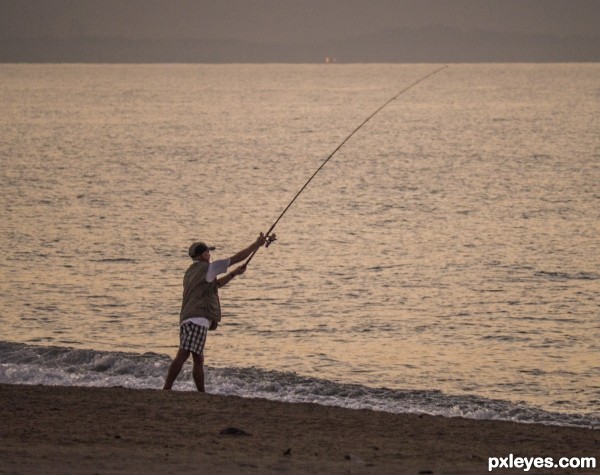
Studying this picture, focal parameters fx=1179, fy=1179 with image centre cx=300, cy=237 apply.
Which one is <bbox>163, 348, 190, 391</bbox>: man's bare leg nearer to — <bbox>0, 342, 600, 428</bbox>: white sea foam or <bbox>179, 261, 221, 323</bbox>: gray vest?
<bbox>179, 261, 221, 323</bbox>: gray vest

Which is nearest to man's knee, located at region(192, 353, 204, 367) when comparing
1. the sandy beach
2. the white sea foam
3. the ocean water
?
the sandy beach

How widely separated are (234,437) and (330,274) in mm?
12440

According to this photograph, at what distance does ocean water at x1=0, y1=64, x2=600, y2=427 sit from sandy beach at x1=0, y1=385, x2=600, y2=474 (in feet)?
5.08

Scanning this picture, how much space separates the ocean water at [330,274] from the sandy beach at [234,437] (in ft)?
5.08

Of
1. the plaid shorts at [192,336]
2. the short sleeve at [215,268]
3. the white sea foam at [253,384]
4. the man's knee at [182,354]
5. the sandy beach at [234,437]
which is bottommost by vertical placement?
the sandy beach at [234,437]

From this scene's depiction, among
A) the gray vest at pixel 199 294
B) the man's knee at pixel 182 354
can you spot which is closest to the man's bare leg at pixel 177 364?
the man's knee at pixel 182 354

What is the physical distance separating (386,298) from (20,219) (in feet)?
40.3

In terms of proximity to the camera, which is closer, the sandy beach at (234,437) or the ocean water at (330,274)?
the sandy beach at (234,437)

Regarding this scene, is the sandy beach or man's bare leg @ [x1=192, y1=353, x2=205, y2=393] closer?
the sandy beach

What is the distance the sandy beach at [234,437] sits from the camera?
752 cm

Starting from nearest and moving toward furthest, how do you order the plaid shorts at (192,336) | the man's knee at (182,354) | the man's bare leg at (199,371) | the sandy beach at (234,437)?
1. the sandy beach at (234,437)
2. the plaid shorts at (192,336)
3. the man's knee at (182,354)
4. the man's bare leg at (199,371)

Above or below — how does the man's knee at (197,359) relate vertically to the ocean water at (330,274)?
below

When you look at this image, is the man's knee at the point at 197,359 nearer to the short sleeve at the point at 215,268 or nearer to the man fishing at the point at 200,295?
the man fishing at the point at 200,295

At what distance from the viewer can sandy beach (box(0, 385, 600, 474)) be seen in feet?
24.7
